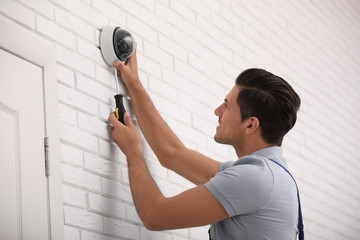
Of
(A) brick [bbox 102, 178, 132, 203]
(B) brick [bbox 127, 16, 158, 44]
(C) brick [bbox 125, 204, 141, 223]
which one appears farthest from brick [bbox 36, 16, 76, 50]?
(C) brick [bbox 125, 204, 141, 223]

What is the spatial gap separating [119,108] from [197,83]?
597 millimetres

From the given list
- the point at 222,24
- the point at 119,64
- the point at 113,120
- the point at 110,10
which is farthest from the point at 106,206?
the point at 222,24

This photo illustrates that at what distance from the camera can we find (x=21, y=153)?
1899 mm

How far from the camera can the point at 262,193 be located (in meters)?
1.97

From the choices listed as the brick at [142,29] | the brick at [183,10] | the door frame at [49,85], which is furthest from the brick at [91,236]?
the brick at [183,10]

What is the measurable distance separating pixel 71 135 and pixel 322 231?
1856 millimetres

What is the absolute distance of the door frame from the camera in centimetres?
193

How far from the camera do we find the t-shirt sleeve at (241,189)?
1.93 m

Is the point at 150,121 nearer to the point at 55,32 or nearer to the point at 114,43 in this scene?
the point at 114,43

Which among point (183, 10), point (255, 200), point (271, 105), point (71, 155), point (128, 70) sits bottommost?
point (255, 200)

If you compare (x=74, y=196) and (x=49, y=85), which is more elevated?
(x=49, y=85)

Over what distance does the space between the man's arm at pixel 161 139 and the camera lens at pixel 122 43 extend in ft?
0.12

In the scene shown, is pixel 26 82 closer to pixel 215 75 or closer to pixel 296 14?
pixel 215 75

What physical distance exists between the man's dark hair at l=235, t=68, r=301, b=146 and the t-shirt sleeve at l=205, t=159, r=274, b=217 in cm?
28
